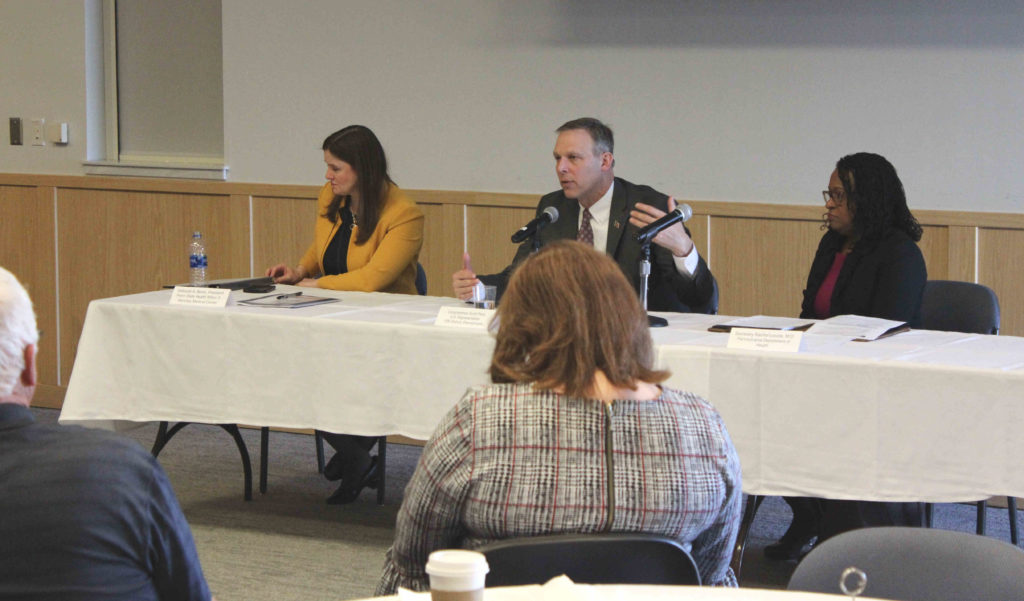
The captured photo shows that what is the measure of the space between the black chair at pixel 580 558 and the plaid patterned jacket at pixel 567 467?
6cm

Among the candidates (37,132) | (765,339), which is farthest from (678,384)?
(37,132)

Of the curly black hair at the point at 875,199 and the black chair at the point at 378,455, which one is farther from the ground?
the curly black hair at the point at 875,199

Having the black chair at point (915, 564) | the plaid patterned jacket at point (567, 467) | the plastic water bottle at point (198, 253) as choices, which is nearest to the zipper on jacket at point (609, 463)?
the plaid patterned jacket at point (567, 467)

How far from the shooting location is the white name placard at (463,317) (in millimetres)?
3074

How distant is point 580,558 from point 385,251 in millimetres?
2666

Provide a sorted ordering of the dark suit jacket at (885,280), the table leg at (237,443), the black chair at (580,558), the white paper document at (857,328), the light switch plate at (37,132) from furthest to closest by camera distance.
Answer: the light switch plate at (37,132) → the table leg at (237,443) → the dark suit jacket at (885,280) → the white paper document at (857,328) → the black chair at (580,558)

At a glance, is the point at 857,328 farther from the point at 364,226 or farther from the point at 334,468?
the point at 334,468

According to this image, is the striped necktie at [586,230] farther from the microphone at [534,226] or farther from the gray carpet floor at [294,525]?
the gray carpet floor at [294,525]

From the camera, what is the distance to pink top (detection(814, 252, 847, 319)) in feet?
12.1

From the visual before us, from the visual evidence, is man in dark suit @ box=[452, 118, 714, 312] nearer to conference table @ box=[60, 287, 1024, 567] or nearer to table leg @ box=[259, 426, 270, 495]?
conference table @ box=[60, 287, 1024, 567]

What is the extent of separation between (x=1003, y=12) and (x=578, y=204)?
1.80 m

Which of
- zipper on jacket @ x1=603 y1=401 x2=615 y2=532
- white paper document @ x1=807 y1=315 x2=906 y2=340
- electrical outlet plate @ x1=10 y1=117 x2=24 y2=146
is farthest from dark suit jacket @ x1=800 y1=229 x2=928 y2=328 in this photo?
electrical outlet plate @ x1=10 y1=117 x2=24 y2=146

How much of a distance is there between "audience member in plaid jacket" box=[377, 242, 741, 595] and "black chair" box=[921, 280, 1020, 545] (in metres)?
2.21

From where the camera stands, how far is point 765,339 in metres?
2.81
